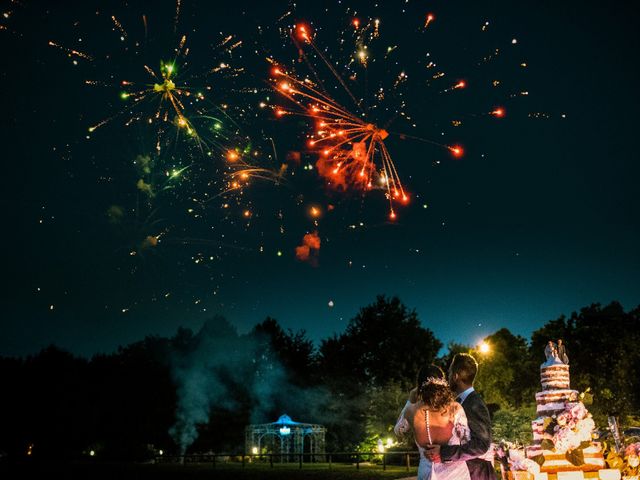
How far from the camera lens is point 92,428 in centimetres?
5394

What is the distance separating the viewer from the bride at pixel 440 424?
5266 millimetres

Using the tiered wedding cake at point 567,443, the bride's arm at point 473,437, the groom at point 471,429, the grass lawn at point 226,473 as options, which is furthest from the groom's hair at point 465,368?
the grass lawn at point 226,473

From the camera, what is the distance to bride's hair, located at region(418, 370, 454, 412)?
5.25 metres

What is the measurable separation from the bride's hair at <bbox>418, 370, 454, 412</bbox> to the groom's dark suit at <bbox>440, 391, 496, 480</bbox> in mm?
302

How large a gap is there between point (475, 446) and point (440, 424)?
0.37 m

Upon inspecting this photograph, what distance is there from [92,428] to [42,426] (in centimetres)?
505

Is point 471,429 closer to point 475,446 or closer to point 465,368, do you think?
point 475,446

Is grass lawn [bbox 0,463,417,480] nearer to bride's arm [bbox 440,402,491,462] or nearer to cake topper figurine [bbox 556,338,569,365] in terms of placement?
cake topper figurine [bbox 556,338,569,365]

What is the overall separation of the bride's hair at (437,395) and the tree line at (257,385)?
4153cm

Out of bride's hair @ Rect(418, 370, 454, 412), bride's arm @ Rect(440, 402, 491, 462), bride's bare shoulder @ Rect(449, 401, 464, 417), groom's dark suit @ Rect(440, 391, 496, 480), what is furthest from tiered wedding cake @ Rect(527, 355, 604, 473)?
bride's hair @ Rect(418, 370, 454, 412)

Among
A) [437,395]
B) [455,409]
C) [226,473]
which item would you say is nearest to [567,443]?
[455,409]

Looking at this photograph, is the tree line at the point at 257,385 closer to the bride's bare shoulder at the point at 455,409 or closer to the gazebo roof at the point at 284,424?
the gazebo roof at the point at 284,424

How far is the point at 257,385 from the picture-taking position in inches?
2297

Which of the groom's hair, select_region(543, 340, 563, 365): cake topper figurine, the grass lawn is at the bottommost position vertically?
the grass lawn
